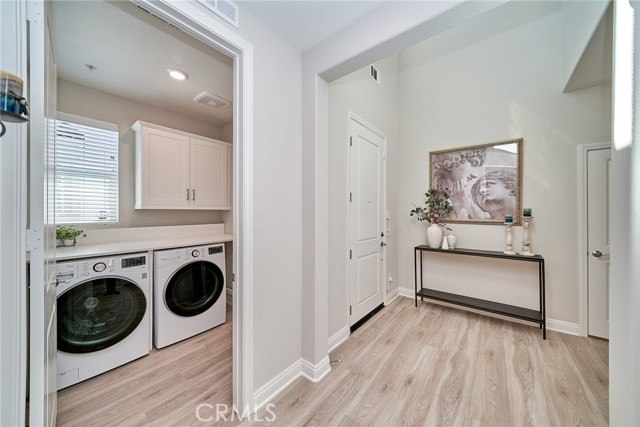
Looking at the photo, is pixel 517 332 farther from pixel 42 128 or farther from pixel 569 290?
pixel 42 128

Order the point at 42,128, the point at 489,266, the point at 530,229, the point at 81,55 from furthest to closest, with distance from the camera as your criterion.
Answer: the point at 489,266 < the point at 530,229 < the point at 81,55 < the point at 42,128

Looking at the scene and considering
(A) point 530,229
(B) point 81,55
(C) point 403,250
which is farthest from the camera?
(C) point 403,250

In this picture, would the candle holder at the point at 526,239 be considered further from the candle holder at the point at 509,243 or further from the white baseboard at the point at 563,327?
the white baseboard at the point at 563,327

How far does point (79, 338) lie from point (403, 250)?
144 inches

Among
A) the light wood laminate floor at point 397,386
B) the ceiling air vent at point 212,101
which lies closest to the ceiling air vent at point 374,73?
the ceiling air vent at point 212,101

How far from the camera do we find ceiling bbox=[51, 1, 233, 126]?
157 cm

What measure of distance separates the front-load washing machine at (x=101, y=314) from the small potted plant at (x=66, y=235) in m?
0.60

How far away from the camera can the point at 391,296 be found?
11.1ft

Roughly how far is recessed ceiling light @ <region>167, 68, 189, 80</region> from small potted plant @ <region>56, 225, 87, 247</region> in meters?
1.74

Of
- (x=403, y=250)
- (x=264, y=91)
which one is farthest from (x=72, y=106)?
(x=403, y=250)

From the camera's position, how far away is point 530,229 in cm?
268

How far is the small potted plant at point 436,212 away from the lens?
122 inches

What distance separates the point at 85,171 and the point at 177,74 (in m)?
1.43

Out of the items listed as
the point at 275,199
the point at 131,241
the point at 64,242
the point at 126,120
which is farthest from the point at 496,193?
the point at 64,242
